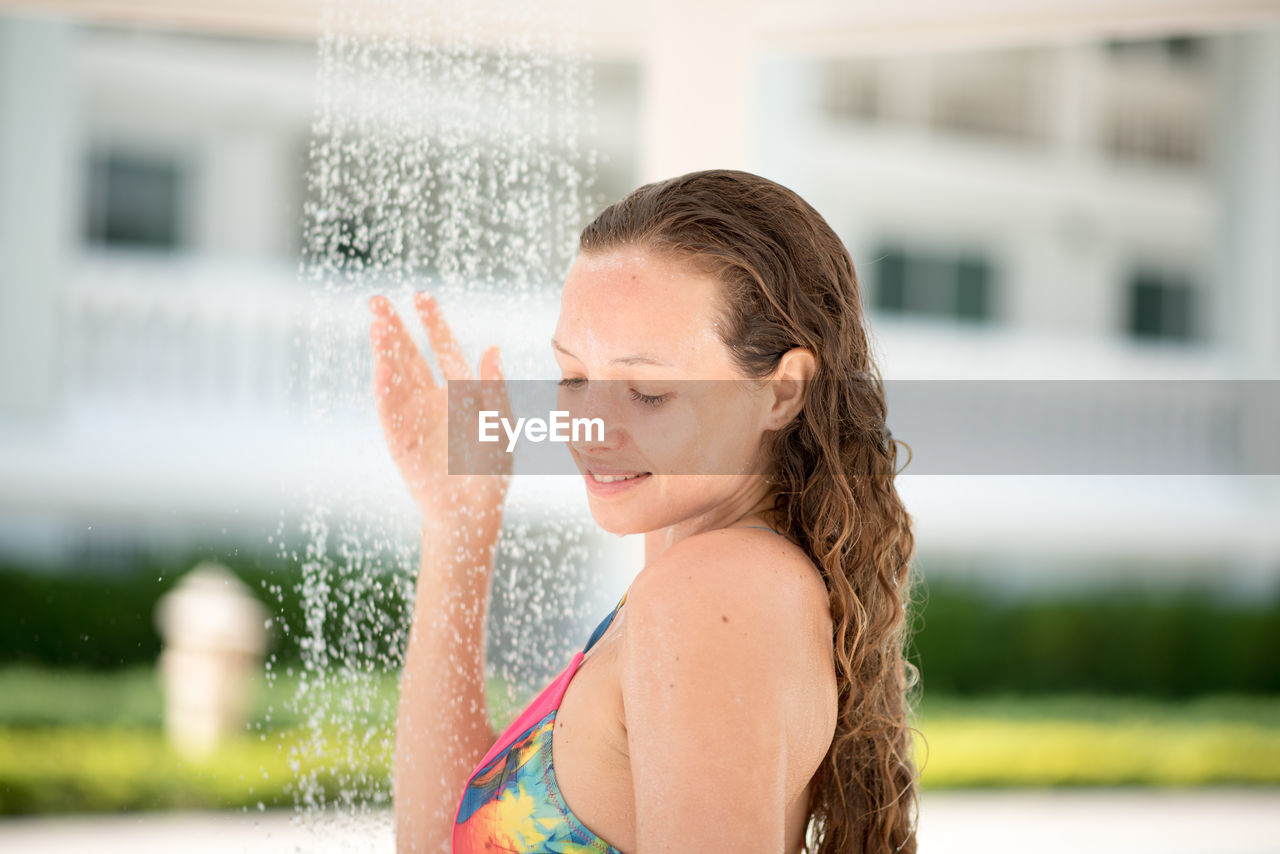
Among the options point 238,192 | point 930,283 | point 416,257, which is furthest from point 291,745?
point 930,283

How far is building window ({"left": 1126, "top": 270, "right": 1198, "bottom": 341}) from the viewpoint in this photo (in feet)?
47.2

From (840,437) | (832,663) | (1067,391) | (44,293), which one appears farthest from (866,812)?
(1067,391)

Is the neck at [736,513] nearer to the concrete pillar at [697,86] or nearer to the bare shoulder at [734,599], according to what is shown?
the bare shoulder at [734,599]

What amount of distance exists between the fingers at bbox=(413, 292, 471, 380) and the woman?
464 millimetres

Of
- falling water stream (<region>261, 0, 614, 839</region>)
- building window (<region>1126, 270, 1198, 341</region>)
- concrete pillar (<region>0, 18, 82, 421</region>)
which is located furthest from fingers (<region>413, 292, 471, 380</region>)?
building window (<region>1126, 270, 1198, 341</region>)

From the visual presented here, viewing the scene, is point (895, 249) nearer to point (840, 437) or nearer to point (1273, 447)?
point (1273, 447)

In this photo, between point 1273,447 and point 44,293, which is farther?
point 1273,447

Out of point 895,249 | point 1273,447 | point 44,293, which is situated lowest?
point 1273,447

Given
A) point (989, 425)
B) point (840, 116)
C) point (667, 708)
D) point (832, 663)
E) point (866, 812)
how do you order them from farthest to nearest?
point (840, 116) < point (989, 425) < point (866, 812) < point (832, 663) < point (667, 708)

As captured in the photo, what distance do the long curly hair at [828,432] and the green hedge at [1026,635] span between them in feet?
19.1

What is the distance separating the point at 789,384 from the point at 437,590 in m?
0.73

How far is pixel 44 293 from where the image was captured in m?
8.84

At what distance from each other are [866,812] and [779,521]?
0.42m

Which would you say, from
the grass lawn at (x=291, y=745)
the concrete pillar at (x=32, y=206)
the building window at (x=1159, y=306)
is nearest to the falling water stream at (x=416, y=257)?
the grass lawn at (x=291, y=745)
